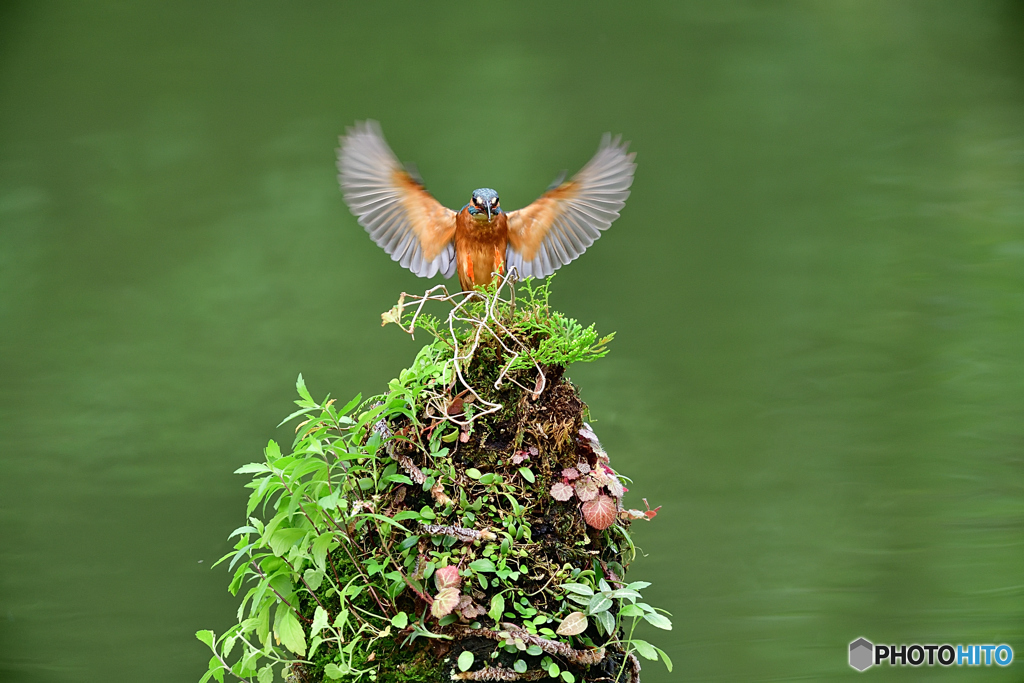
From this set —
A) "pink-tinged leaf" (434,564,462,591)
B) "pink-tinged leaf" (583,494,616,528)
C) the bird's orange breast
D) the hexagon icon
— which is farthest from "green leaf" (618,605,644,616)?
the hexagon icon

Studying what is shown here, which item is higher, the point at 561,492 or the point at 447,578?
the point at 561,492

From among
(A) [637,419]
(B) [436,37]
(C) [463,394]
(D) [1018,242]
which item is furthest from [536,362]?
(D) [1018,242]

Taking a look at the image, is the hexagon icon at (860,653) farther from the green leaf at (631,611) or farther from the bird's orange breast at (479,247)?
the bird's orange breast at (479,247)

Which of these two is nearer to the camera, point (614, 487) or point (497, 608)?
point (497, 608)

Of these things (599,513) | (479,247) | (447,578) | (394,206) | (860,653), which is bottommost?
(447,578)

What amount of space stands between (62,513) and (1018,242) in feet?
11.7

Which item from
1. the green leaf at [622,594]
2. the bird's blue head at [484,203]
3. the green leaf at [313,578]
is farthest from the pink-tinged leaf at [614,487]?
the bird's blue head at [484,203]

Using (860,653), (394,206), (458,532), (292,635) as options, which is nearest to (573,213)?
(394,206)

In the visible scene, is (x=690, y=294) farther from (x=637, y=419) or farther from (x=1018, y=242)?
(x=1018, y=242)

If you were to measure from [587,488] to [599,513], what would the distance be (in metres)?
0.05

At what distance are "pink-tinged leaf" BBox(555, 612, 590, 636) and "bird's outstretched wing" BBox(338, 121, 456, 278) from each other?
2.71 ft

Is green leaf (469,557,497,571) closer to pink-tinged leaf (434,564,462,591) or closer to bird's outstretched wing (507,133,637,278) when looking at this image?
pink-tinged leaf (434,564,462,591)

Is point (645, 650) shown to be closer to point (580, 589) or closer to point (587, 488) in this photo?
point (580, 589)

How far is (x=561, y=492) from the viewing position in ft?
3.92
